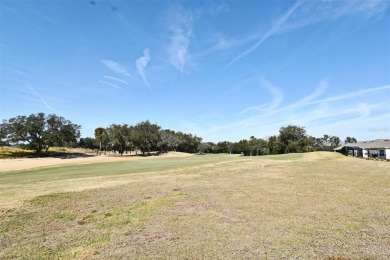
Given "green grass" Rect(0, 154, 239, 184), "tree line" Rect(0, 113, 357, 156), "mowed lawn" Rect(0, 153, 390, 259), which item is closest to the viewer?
"mowed lawn" Rect(0, 153, 390, 259)

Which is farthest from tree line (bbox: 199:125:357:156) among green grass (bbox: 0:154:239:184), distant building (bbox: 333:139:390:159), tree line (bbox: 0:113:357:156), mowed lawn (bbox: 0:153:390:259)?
mowed lawn (bbox: 0:153:390:259)

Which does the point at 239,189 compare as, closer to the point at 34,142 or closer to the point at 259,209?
the point at 259,209

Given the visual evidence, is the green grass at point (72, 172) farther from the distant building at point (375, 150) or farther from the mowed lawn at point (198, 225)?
the distant building at point (375, 150)

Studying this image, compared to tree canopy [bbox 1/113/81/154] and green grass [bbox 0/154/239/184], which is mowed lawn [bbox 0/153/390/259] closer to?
green grass [bbox 0/154/239/184]

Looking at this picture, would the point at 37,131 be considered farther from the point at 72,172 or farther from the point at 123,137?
the point at 72,172

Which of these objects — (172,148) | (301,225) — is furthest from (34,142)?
(301,225)

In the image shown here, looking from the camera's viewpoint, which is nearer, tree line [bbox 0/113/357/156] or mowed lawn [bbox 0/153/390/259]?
mowed lawn [bbox 0/153/390/259]

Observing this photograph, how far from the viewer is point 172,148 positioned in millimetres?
136375

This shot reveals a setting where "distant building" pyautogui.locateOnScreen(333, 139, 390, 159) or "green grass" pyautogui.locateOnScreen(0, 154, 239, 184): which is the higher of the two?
"distant building" pyautogui.locateOnScreen(333, 139, 390, 159)

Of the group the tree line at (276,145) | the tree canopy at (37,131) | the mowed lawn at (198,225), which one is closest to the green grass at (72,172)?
the mowed lawn at (198,225)

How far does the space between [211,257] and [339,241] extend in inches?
153

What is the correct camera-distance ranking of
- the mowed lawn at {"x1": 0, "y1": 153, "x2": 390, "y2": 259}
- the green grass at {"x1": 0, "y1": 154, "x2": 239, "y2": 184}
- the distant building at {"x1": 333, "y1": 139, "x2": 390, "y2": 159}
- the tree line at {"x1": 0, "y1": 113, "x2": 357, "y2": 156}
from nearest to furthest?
the mowed lawn at {"x1": 0, "y1": 153, "x2": 390, "y2": 259}
the green grass at {"x1": 0, "y1": 154, "x2": 239, "y2": 184}
the distant building at {"x1": 333, "y1": 139, "x2": 390, "y2": 159}
the tree line at {"x1": 0, "y1": 113, "x2": 357, "y2": 156}

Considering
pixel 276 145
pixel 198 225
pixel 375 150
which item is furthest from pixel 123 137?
pixel 198 225

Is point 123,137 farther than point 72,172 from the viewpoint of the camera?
Yes
